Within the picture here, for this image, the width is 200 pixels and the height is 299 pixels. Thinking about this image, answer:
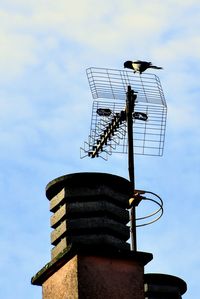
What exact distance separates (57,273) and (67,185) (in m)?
1.22

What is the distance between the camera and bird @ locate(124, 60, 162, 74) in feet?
68.2

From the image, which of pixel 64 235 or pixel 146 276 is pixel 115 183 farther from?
pixel 146 276

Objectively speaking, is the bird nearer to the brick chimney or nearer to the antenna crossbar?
the antenna crossbar

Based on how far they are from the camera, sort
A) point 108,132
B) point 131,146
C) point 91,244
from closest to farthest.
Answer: point 91,244 < point 131,146 < point 108,132

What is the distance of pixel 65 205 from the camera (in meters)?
15.4

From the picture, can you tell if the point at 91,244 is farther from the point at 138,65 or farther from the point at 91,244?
the point at 138,65

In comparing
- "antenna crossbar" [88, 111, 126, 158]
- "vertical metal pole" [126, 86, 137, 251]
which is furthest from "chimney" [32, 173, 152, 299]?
"antenna crossbar" [88, 111, 126, 158]

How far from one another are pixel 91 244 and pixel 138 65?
21.8 feet

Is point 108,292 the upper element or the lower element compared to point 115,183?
lower

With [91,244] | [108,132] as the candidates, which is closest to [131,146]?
[108,132]

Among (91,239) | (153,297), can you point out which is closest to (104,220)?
(91,239)

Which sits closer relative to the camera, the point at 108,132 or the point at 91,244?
the point at 91,244

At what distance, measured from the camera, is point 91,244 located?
14.8m

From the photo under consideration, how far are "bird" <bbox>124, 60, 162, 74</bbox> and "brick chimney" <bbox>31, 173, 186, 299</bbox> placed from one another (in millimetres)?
5374
